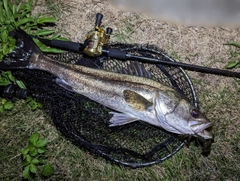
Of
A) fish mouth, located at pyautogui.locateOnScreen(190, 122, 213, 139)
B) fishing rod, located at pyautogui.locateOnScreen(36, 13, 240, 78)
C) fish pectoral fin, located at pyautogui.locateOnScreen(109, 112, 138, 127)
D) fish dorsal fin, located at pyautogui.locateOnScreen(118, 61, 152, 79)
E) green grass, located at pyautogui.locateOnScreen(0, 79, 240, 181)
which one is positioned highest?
fishing rod, located at pyautogui.locateOnScreen(36, 13, 240, 78)

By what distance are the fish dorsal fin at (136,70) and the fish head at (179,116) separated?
0.98ft

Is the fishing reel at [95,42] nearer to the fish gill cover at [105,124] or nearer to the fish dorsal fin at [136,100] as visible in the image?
the fish gill cover at [105,124]

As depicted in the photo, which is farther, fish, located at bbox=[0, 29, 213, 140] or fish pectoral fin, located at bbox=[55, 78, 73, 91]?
fish pectoral fin, located at bbox=[55, 78, 73, 91]

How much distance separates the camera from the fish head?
3.09 m

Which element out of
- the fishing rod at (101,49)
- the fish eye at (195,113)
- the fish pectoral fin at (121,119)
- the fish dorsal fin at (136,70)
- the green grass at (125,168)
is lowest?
the green grass at (125,168)

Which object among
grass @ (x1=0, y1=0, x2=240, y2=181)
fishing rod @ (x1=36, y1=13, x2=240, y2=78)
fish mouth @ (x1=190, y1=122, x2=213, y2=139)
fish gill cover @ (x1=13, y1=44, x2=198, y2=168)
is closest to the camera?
fish mouth @ (x1=190, y1=122, x2=213, y2=139)

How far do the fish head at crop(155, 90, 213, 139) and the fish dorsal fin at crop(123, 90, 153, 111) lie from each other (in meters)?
0.11

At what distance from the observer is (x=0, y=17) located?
3.82 metres

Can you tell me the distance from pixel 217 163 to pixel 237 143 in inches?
13.0

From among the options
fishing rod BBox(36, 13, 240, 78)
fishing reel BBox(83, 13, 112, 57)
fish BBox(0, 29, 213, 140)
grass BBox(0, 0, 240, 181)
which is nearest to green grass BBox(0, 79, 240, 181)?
grass BBox(0, 0, 240, 181)

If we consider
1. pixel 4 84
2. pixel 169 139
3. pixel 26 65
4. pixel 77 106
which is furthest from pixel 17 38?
pixel 169 139

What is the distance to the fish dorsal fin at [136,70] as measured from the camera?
11.1 ft

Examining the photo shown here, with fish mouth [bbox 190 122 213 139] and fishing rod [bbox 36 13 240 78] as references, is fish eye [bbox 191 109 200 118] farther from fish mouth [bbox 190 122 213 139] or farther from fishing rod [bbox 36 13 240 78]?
fishing rod [bbox 36 13 240 78]

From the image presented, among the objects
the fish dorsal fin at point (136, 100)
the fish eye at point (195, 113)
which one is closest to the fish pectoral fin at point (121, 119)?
the fish dorsal fin at point (136, 100)
